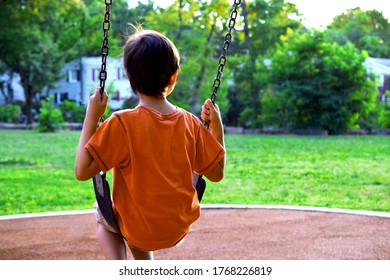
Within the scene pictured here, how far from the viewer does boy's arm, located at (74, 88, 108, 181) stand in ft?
6.53

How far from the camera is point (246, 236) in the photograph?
4.15 metres

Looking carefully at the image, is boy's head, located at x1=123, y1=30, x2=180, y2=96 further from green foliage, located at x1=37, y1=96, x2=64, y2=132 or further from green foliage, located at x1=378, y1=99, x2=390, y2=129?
green foliage, located at x1=37, y1=96, x2=64, y2=132

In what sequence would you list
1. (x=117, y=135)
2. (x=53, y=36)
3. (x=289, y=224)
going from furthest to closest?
(x=53, y=36), (x=289, y=224), (x=117, y=135)

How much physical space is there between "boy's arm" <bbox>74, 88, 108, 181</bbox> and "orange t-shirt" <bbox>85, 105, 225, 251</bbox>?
0.02 m

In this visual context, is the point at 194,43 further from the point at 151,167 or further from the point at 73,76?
the point at 151,167

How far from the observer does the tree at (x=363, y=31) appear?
1191 cm

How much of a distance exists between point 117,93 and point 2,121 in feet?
13.4

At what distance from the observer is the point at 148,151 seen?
199cm

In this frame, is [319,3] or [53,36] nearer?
[319,3]

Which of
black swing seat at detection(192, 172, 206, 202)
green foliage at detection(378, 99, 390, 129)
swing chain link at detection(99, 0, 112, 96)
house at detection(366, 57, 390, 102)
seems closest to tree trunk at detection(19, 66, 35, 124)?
house at detection(366, 57, 390, 102)

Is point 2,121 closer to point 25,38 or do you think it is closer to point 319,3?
point 25,38

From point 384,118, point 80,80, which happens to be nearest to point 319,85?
point 384,118

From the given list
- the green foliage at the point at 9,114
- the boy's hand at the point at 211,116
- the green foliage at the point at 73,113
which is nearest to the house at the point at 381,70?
the green foliage at the point at 73,113
